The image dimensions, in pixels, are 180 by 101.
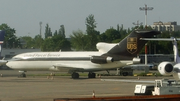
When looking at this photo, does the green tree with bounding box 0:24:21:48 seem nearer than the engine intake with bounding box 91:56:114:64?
No

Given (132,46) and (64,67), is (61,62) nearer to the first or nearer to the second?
(64,67)

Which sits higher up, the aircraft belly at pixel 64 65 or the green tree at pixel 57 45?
the green tree at pixel 57 45

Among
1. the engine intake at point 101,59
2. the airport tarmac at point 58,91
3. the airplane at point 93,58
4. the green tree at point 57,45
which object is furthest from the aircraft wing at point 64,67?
the green tree at point 57,45

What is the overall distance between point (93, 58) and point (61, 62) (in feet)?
Answer: 15.8

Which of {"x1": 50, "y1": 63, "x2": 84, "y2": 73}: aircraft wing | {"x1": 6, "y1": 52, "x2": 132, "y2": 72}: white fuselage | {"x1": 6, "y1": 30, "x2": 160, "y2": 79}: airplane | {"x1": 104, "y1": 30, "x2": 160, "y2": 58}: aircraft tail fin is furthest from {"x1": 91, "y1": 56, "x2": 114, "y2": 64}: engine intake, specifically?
{"x1": 50, "y1": 63, "x2": 84, "y2": 73}: aircraft wing

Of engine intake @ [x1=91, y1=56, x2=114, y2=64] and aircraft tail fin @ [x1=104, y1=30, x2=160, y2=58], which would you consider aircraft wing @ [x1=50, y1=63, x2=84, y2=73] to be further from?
aircraft tail fin @ [x1=104, y1=30, x2=160, y2=58]

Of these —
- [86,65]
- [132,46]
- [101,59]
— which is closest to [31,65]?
[86,65]

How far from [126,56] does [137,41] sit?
7.54 feet

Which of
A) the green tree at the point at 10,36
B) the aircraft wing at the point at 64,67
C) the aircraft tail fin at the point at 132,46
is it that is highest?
the green tree at the point at 10,36

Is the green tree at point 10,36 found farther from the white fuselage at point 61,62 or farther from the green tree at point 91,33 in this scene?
the white fuselage at point 61,62

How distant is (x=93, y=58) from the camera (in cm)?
4844

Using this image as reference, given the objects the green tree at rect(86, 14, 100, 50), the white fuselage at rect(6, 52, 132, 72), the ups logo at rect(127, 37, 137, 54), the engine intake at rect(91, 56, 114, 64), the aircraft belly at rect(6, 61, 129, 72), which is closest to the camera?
the ups logo at rect(127, 37, 137, 54)

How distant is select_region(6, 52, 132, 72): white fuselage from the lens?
48938 mm

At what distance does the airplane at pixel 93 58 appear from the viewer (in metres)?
47.2
